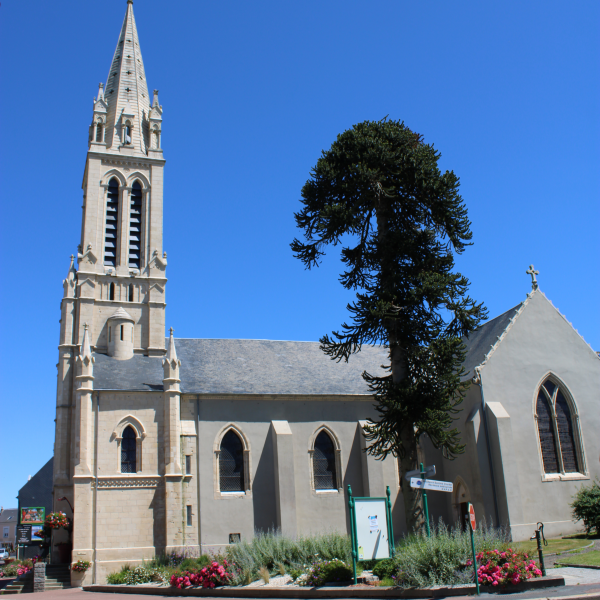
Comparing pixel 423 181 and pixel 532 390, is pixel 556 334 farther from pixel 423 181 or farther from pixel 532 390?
pixel 423 181

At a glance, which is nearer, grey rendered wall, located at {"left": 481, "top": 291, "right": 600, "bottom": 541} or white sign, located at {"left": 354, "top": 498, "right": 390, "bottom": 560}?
white sign, located at {"left": 354, "top": 498, "right": 390, "bottom": 560}

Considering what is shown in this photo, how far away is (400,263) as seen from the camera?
22203 millimetres

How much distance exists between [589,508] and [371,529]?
502 inches

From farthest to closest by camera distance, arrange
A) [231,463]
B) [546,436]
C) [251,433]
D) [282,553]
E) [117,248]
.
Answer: [117,248] → [251,433] → [231,463] → [546,436] → [282,553]

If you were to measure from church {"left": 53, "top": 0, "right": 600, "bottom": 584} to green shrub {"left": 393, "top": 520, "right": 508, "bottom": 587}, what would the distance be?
1004cm

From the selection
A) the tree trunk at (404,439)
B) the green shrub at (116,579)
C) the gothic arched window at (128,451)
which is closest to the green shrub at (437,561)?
the tree trunk at (404,439)


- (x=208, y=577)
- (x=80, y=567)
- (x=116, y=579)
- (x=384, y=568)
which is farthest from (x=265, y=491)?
(x=384, y=568)

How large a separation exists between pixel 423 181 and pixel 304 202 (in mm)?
4682

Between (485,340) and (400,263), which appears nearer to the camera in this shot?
(400,263)

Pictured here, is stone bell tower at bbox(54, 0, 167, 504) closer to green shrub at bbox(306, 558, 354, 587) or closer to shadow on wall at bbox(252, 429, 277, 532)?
shadow on wall at bbox(252, 429, 277, 532)

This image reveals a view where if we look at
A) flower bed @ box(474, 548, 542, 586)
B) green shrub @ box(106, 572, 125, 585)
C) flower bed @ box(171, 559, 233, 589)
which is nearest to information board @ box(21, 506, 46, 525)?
green shrub @ box(106, 572, 125, 585)

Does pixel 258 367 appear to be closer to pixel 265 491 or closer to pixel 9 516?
pixel 265 491

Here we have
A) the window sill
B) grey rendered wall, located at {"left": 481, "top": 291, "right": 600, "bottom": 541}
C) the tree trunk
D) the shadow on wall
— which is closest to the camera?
the tree trunk

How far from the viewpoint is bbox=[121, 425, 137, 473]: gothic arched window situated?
2722 cm
